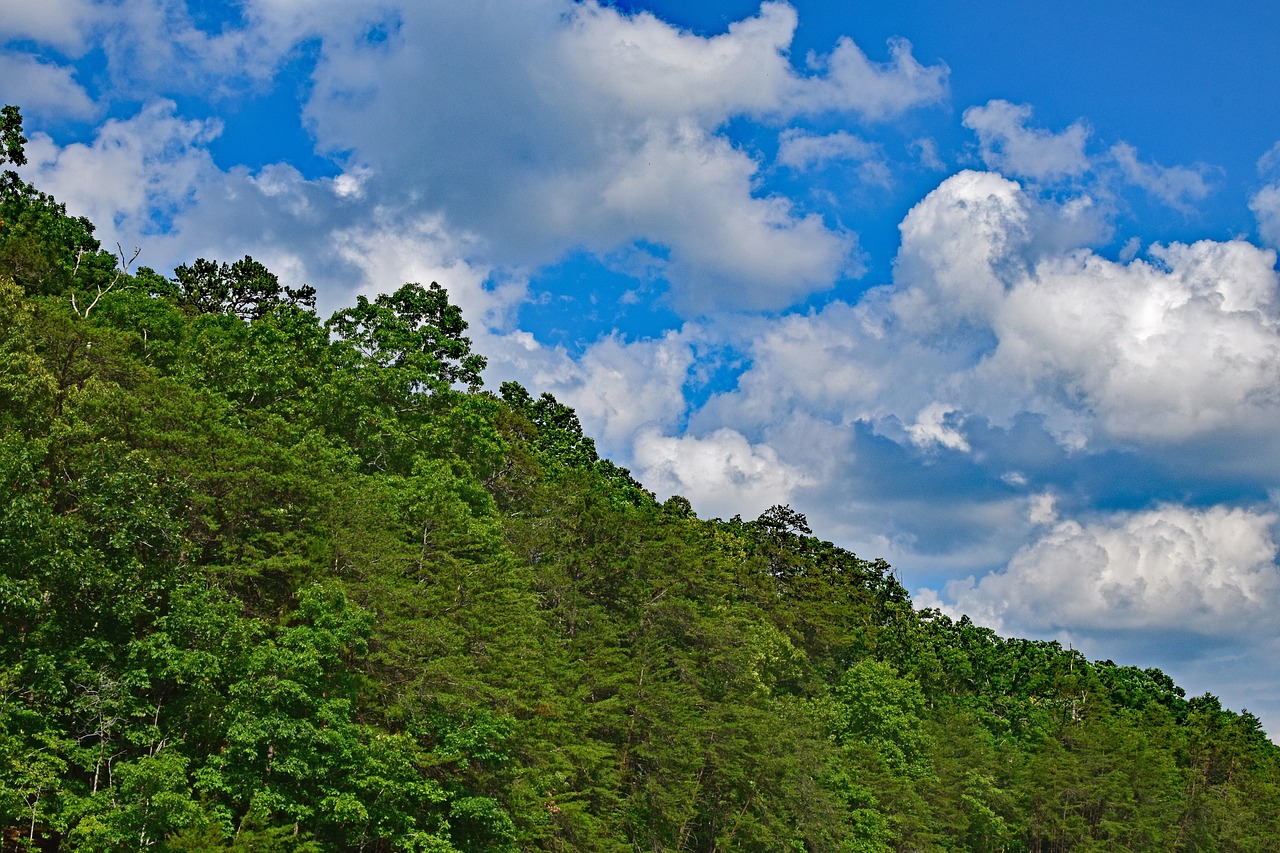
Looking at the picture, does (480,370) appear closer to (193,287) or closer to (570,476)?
(570,476)

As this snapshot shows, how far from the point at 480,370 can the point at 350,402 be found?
10.3 meters

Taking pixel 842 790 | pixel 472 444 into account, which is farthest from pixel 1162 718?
pixel 472 444

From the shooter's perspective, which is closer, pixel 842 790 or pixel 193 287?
pixel 842 790

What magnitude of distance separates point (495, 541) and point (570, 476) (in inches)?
485

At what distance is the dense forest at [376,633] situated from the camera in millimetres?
25609

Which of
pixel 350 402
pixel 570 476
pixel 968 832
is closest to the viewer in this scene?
pixel 350 402

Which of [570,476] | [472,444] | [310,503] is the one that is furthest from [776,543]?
[310,503]

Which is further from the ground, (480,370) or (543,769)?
(480,370)

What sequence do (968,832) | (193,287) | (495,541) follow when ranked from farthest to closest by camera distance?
(193,287) → (968,832) → (495,541)

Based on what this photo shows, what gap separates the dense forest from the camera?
25609 mm

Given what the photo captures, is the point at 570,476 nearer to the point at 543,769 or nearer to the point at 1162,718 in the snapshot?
the point at 543,769

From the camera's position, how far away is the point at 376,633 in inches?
1196

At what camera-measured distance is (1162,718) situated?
82312 mm

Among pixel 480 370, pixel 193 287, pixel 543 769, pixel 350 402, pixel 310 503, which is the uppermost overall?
pixel 193 287
